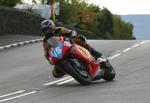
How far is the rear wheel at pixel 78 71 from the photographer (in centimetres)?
1390

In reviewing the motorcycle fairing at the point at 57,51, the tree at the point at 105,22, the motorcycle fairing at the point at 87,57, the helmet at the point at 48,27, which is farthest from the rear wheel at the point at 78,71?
the tree at the point at 105,22

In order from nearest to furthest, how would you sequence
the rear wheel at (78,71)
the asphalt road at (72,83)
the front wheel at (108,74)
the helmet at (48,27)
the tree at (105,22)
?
1. the asphalt road at (72,83)
2. the rear wheel at (78,71)
3. the helmet at (48,27)
4. the front wheel at (108,74)
5. the tree at (105,22)

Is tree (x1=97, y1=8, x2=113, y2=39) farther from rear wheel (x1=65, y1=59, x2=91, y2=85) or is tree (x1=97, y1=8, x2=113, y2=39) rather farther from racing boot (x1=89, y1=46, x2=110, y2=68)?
rear wheel (x1=65, y1=59, x2=91, y2=85)

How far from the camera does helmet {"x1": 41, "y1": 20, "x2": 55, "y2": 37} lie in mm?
14094

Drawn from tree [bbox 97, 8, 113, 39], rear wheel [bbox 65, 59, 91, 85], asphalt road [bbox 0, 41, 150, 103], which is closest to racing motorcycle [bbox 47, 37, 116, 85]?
rear wheel [bbox 65, 59, 91, 85]

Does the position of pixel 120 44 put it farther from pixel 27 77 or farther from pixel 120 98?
pixel 120 98

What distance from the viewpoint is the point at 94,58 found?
47.7ft

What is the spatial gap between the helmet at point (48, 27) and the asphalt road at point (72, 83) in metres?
1.18

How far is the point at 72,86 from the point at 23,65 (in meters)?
6.23

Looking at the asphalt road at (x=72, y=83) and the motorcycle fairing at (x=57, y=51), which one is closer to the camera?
the asphalt road at (x=72, y=83)

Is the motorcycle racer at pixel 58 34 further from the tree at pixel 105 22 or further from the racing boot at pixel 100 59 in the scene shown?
the tree at pixel 105 22

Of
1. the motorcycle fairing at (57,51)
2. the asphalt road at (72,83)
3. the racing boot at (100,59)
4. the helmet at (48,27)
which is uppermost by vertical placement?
the helmet at (48,27)

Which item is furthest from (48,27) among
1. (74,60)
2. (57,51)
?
(74,60)

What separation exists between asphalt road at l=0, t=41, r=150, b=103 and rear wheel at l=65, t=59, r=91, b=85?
0.20m
